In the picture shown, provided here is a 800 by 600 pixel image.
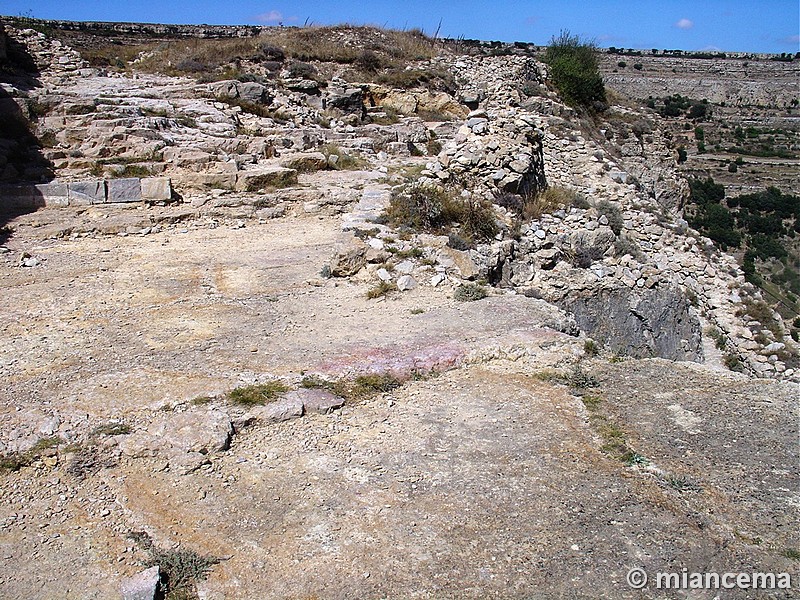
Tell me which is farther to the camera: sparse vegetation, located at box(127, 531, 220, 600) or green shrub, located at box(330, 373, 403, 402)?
green shrub, located at box(330, 373, 403, 402)

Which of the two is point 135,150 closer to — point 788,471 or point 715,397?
point 715,397

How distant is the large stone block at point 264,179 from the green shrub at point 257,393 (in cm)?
646

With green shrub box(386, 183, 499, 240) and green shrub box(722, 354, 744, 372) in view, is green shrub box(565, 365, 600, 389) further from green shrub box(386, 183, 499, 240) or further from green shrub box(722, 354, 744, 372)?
green shrub box(722, 354, 744, 372)

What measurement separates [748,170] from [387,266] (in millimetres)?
36896

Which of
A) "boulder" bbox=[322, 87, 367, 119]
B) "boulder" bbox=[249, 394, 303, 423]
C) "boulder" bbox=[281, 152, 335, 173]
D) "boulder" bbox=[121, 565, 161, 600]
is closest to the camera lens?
"boulder" bbox=[121, 565, 161, 600]

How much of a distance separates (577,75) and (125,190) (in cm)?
1324

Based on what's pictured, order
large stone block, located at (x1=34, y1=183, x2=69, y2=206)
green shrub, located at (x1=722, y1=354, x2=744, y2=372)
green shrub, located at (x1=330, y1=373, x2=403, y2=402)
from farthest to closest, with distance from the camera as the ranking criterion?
large stone block, located at (x1=34, y1=183, x2=69, y2=206) < green shrub, located at (x1=722, y1=354, x2=744, y2=372) < green shrub, located at (x1=330, y1=373, x2=403, y2=402)

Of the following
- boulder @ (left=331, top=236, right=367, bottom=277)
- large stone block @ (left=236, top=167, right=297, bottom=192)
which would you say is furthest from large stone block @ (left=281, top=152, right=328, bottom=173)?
boulder @ (left=331, top=236, right=367, bottom=277)

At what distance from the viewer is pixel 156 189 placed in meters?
9.95

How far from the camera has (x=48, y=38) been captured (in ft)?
61.1

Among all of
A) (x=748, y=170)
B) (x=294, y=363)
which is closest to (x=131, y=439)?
(x=294, y=363)

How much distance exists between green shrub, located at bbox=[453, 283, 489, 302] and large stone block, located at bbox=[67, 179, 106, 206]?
20.2 feet

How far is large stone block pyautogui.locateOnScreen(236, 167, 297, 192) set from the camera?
10.5 m

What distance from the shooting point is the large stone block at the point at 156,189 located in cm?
991
